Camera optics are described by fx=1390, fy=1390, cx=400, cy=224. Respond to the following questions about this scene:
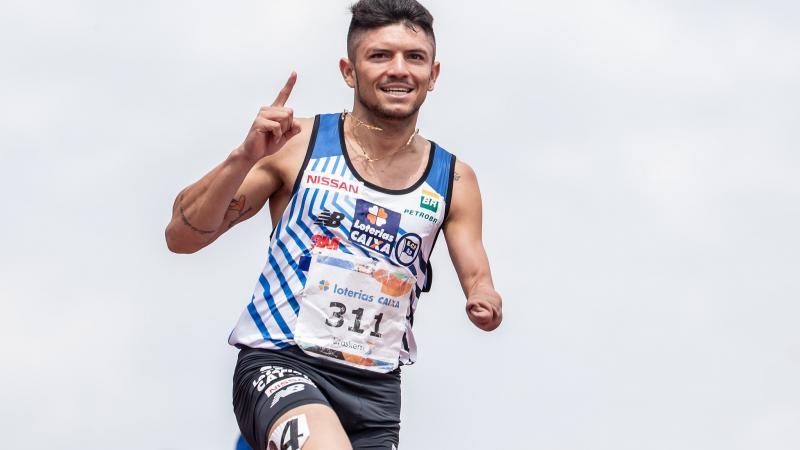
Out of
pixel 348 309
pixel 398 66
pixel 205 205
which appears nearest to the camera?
pixel 205 205

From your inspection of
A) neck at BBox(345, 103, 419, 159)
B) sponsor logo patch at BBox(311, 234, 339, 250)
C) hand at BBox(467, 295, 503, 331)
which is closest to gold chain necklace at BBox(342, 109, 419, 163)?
neck at BBox(345, 103, 419, 159)

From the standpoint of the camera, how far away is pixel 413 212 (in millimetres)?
7547

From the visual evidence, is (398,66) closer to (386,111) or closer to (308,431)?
(386,111)

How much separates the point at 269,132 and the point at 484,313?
139cm

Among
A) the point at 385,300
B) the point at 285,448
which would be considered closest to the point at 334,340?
the point at 385,300

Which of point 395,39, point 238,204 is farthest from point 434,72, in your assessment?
point 238,204

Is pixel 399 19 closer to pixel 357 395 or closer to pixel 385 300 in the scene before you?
pixel 385 300

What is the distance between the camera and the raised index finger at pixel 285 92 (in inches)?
276

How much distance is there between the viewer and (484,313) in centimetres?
691

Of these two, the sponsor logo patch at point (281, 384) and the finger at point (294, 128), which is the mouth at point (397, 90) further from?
the sponsor logo patch at point (281, 384)

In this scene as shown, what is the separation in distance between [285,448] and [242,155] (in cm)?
145

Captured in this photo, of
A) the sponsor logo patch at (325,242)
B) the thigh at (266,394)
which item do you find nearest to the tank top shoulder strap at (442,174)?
the sponsor logo patch at (325,242)

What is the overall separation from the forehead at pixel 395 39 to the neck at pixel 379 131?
35cm

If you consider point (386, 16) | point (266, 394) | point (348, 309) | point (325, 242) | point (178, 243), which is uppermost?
point (386, 16)
